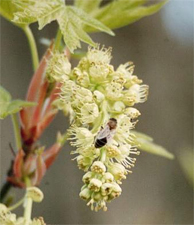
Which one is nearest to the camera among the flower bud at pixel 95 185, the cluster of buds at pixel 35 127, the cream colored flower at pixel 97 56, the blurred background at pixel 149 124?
the flower bud at pixel 95 185

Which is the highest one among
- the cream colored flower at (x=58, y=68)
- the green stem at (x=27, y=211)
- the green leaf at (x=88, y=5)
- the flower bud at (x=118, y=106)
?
the green leaf at (x=88, y=5)

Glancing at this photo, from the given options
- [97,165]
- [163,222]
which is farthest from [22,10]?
[163,222]

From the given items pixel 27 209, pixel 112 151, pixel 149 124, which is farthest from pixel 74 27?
pixel 149 124

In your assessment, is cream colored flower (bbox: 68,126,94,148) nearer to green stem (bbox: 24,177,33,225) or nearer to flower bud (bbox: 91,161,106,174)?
flower bud (bbox: 91,161,106,174)

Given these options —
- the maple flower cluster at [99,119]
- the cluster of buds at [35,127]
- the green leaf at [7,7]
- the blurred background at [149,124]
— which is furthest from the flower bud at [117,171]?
the blurred background at [149,124]

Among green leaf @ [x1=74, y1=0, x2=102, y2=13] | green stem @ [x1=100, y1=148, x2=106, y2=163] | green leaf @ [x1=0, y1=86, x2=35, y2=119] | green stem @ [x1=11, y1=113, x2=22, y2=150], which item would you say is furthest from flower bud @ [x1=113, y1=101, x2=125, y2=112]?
green leaf @ [x1=74, y1=0, x2=102, y2=13]

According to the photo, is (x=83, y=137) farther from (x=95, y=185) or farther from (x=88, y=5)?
(x=88, y=5)

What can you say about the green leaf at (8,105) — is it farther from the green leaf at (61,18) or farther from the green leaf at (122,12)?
the green leaf at (122,12)
